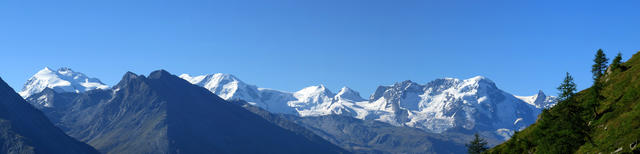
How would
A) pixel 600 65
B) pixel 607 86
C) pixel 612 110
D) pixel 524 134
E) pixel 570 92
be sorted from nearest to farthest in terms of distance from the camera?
pixel 612 110
pixel 570 92
pixel 607 86
pixel 524 134
pixel 600 65

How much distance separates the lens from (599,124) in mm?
103438

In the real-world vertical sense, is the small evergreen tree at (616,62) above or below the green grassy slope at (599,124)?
above

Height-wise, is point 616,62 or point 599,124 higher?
point 616,62

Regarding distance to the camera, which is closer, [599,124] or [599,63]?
[599,124]

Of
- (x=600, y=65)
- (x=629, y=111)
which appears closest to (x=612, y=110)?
(x=629, y=111)

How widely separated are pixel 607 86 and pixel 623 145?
44517 millimetres

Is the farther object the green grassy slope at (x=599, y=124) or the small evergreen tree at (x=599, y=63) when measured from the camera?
the small evergreen tree at (x=599, y=63)

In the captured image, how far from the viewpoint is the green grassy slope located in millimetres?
88438

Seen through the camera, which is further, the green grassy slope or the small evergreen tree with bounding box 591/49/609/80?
the small evergreen tree with bounding box 591/49/609/80

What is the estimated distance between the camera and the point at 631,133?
85500 mm

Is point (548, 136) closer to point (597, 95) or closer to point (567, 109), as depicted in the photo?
point (567, 109)

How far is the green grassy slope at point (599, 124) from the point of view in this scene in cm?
8844

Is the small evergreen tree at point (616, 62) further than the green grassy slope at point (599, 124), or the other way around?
the small evergreen tree at point (616, 62)

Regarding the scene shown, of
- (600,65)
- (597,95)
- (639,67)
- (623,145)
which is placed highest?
(600,65)
